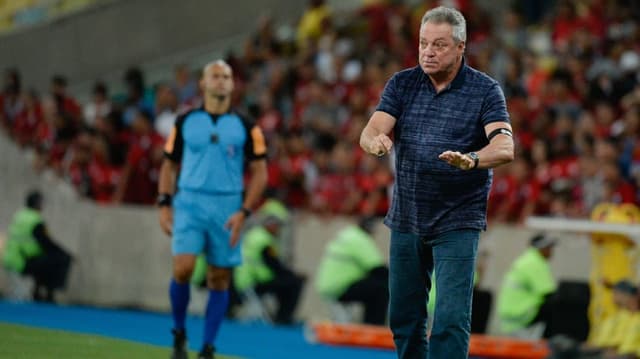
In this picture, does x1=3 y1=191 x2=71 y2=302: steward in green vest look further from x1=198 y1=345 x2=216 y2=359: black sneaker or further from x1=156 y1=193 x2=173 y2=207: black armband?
x1=198 y1=345 x2=216 y2=359: black sneaker

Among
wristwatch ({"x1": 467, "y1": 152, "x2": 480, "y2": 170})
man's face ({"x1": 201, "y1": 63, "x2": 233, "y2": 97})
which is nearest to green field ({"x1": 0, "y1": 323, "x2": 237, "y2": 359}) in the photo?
man's face ({"x1": 201, "y1": 63, "x2": 233, "y2": 97})

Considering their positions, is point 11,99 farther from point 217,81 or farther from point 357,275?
point 217,81

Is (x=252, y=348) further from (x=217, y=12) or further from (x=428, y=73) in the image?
(x=217, y=12)

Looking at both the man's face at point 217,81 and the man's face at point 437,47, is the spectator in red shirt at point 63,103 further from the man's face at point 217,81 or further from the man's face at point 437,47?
the man's face at point 437,47

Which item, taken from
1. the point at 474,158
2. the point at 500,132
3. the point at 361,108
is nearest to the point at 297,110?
the point at 361,108

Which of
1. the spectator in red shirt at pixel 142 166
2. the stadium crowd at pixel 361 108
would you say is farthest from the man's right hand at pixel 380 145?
the spectator in red shirt at pixel 142 166

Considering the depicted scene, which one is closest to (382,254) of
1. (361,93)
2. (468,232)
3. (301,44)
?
(361,93)

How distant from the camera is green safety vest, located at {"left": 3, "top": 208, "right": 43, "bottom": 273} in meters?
22.3

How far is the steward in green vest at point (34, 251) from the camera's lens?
2231 cm

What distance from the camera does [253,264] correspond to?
20.5 m

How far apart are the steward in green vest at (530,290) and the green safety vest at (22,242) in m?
8.48

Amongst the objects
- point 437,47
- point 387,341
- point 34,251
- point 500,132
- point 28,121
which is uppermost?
point 437,47

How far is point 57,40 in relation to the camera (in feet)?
90.7

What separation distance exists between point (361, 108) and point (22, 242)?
18.5ft
